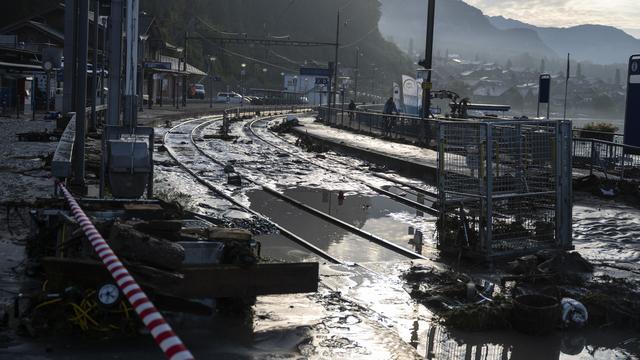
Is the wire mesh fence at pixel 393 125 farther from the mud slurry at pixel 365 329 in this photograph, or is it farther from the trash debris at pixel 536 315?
the trash debris at pixel 536 315

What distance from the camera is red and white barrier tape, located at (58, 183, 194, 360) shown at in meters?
4.24

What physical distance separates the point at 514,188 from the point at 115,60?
9547mm

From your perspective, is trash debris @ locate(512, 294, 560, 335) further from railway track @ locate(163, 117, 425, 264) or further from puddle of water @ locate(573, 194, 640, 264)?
puddle of water @ locate(573, 194, 640, 264)

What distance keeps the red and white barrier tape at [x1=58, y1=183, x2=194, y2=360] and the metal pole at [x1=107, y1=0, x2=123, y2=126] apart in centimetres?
925

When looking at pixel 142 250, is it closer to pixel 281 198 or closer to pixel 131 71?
pixel 131 71

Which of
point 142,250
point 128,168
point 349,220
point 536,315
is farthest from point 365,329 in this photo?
point 349,220

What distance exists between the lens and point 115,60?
55.8ft

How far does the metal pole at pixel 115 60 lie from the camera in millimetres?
17078

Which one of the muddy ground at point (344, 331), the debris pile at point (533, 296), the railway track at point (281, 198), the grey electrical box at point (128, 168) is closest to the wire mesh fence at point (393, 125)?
the railway track at point (281, 198)

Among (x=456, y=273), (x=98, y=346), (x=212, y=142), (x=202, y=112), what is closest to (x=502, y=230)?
(x=456, y=273)

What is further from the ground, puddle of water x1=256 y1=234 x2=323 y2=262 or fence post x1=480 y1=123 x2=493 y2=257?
fence post x1=480 y1=123 x2=493 y2=257

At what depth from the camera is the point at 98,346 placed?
21.9ft

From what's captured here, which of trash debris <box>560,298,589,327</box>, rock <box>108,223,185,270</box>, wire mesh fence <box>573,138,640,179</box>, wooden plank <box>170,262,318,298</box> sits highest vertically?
wire mesh fence <box>573,138,640,179</box>

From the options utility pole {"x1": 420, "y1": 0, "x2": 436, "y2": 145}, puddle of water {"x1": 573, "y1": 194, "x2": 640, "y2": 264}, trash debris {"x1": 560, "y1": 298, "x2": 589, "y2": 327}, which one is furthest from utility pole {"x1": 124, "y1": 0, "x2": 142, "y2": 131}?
utility pole {"x1": 420, "y1": 0, "x2": 436, "y2": 145}
